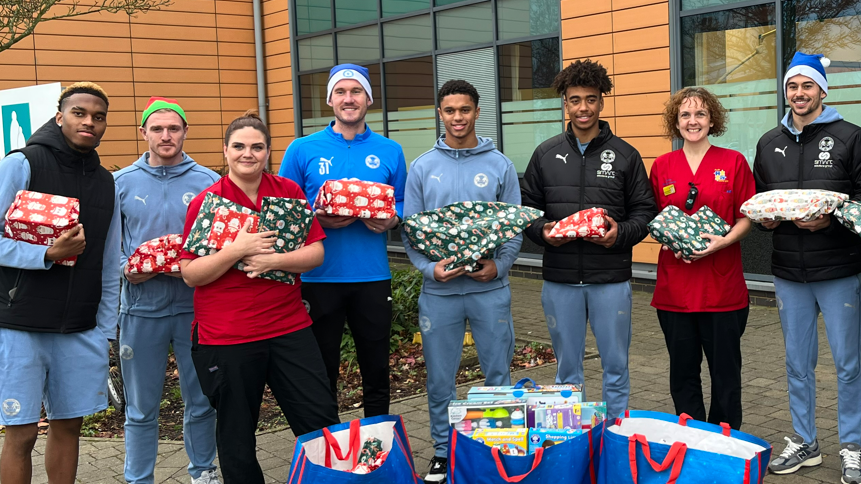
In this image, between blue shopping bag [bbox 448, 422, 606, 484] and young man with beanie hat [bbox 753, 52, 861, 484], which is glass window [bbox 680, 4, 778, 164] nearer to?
young man with beanie hat [bbox 753, 52, 861, 484]

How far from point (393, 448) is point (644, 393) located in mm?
3203

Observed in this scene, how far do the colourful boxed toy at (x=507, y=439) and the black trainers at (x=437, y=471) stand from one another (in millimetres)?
975

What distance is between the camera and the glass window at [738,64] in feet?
31.3

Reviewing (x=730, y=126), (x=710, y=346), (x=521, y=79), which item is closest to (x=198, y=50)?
(x=521, y=79)

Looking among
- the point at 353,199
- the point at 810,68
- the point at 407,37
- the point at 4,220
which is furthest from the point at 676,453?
the point at 407,37

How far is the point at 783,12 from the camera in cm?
928

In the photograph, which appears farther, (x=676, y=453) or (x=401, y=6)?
(x=401, y=6)

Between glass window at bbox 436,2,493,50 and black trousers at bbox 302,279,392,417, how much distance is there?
29.1 ft

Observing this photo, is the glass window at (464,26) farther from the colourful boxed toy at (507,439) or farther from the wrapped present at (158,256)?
the colourful boxed toy at (507,439)

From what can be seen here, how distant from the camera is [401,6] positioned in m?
14.1

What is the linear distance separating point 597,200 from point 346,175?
4.82 feet

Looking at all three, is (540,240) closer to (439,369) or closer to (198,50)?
(439,369)

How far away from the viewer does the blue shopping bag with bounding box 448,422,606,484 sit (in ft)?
11.1

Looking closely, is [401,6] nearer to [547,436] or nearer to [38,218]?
[38,218]
